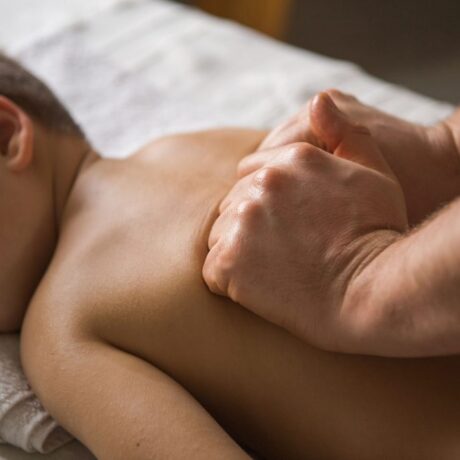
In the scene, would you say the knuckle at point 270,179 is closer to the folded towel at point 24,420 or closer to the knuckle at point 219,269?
the knuckle at point 219,269

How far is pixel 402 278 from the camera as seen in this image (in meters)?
0.61

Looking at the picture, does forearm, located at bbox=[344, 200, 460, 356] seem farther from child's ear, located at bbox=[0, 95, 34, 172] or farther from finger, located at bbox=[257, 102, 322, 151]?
child's ear, located at bbox=[0, 95, 34, 172]

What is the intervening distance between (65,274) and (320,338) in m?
0.31

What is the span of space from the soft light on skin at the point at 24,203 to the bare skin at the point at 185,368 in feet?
0.16

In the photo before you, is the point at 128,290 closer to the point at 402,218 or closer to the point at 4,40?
the point at 402,218

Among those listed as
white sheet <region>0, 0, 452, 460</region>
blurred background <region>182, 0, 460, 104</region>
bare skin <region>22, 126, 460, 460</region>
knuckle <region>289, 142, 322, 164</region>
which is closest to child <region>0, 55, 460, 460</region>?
bare skin <region>22, 126, 460, 460</region>

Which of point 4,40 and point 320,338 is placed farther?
point 4,40

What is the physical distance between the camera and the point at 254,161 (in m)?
0.86

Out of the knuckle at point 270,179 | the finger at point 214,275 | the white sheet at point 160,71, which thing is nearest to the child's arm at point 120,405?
the finger at point 214,275

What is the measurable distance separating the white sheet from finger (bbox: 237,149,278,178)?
46 centimetres

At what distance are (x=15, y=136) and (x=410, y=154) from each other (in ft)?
1.57

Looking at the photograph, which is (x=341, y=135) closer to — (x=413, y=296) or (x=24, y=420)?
(x=413, y=296)

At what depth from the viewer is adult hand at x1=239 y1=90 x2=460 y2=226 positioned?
88cm

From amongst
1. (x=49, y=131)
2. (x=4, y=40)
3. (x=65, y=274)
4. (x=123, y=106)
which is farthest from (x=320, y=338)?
(x=4, y=40)
